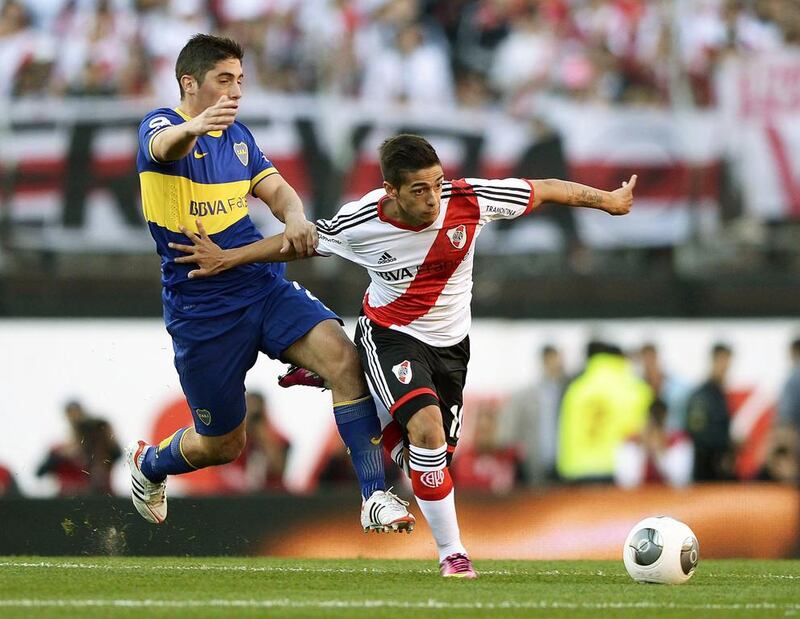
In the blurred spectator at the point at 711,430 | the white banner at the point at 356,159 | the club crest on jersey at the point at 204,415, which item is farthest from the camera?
the white banner at the point at 356,159

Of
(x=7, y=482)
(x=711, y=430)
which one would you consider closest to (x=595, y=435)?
(x=711, y=430)

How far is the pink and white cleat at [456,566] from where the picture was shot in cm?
692

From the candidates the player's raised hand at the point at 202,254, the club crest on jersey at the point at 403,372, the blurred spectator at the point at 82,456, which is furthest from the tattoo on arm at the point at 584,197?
the blurred spectator at the point at 82,456

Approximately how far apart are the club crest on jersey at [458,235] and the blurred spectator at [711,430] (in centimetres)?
621

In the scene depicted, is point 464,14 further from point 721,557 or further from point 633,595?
point 633,595

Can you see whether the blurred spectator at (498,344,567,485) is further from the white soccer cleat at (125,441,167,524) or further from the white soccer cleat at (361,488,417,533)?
the white soccer cleat at (361,488,417,533)

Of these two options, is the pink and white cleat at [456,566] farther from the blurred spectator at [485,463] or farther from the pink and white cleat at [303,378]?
the blurred spectator at [485,463]

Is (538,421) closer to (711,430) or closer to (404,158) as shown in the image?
(711,430)

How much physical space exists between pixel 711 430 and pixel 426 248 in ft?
21.5

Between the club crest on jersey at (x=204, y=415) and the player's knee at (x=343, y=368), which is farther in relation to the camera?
the club crest on jersey at (x=204, y=415)

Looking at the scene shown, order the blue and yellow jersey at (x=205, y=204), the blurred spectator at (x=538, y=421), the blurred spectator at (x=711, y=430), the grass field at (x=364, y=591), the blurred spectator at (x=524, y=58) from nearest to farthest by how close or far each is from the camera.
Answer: the grass field at (x=364, y=591), the blue and yellow jersey at (x=205, y=204), the blurred spectator at (x=711, y=430), the blurred spectator at (x=538, y=421), the blurred spectator at (x=524, y=58)

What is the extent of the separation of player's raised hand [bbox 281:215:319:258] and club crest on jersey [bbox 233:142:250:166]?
0.64 m

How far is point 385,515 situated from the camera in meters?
6.81

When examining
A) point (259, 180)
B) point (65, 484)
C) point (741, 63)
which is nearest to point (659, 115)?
point (741, 63)
